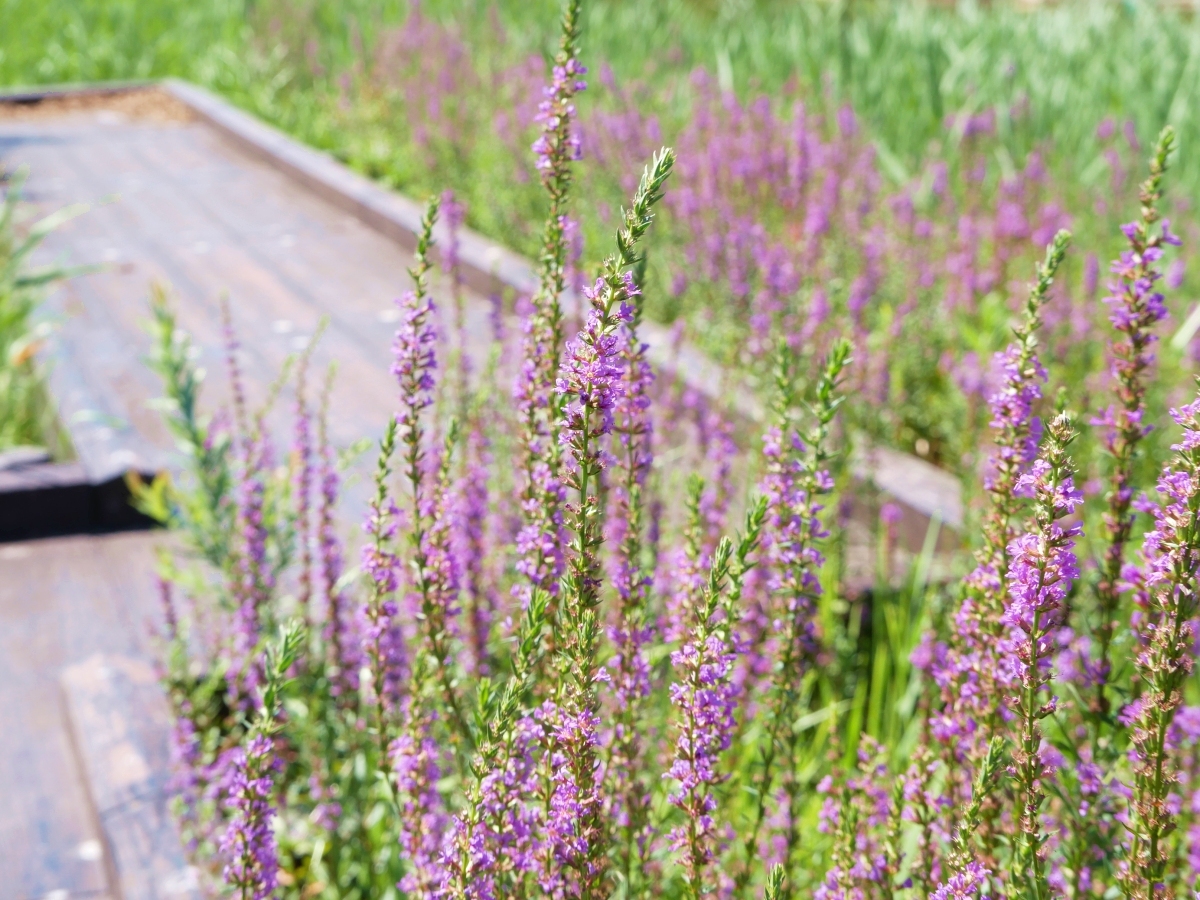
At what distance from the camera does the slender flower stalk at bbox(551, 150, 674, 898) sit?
1.21 metres

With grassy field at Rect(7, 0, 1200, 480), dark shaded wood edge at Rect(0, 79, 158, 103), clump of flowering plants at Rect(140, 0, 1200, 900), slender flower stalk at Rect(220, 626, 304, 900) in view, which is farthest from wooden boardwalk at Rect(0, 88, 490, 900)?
slender flower stalk at Rect(220, 626, 304, 900)

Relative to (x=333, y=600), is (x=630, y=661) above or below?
above

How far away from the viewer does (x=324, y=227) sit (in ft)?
27.9

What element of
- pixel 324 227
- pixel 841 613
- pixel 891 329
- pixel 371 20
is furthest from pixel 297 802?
pixel 371 20

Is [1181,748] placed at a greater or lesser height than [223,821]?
greater

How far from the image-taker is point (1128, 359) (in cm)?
184

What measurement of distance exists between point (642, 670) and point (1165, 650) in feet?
2.45

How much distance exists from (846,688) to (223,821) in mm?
1670

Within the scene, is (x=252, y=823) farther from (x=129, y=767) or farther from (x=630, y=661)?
(x=129, y=767)

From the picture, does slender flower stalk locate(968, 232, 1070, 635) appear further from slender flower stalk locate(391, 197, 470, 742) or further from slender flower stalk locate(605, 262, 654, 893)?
slender flower stalk locate(391, 197, 470, 742)

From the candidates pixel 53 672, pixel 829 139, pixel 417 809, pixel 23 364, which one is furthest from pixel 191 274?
pixel 417 809

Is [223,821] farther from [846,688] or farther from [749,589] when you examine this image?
[846,688]

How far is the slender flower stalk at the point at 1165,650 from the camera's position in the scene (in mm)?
1183

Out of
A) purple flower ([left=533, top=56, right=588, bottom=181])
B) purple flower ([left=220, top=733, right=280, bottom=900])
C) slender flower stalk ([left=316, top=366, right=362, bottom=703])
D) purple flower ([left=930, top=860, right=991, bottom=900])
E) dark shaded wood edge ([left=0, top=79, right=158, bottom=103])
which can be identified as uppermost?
purple flower ([left=533, top=56, right=588, bottom=181])
